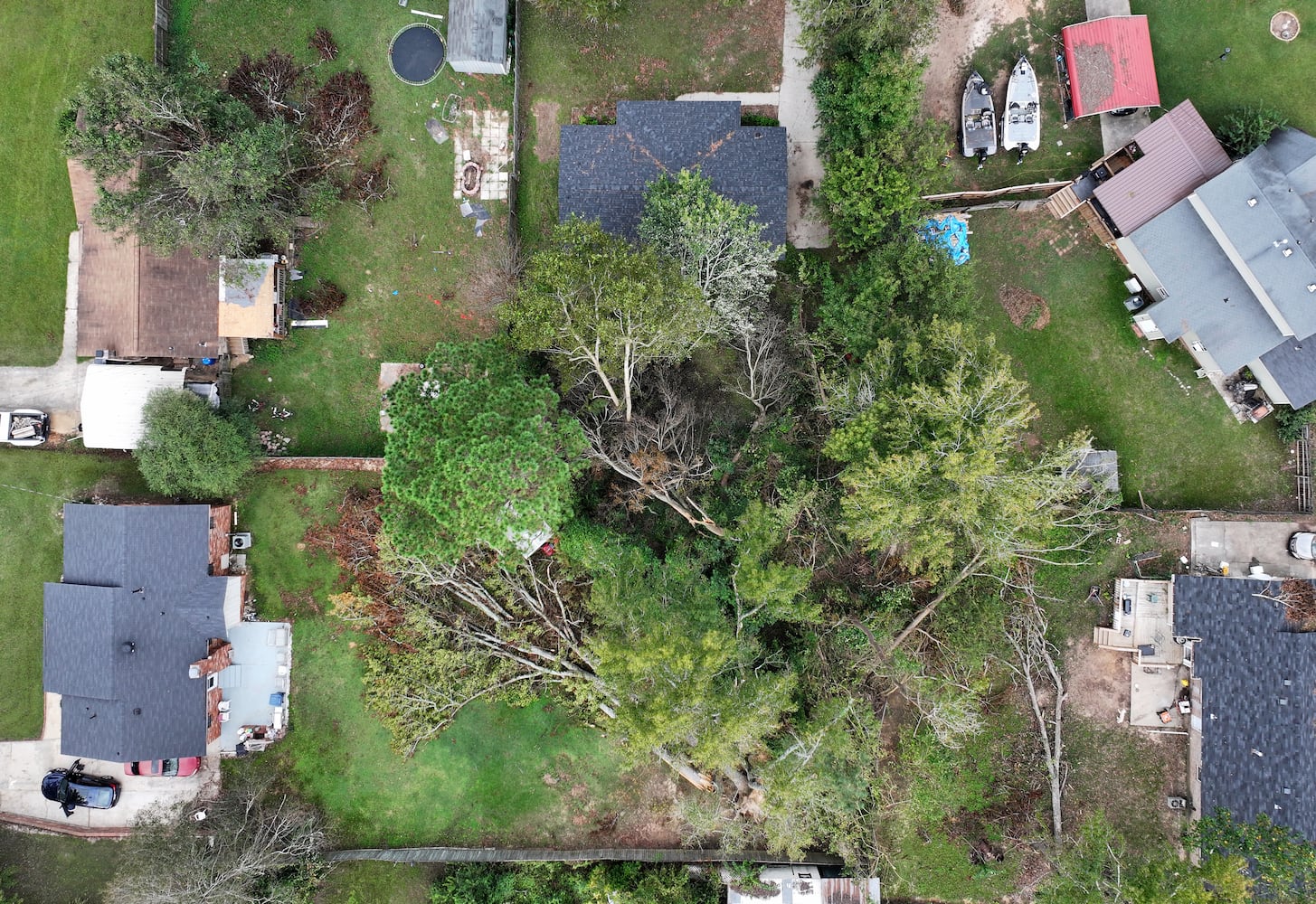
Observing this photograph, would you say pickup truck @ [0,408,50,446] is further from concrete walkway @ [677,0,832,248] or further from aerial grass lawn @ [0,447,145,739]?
A: concrete walkway @ [677,0,832,248]

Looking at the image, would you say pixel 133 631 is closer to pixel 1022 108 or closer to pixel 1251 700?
pixel 1022 108

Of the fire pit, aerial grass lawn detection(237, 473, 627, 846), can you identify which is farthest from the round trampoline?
the fire pit

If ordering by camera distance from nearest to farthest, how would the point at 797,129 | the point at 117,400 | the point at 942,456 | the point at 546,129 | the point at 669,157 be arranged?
the point at 942,456 → the point at 669,157 → the point at 117,400 → the point at 797,129 → the point at 546,129

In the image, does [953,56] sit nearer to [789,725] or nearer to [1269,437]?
[1269,437]

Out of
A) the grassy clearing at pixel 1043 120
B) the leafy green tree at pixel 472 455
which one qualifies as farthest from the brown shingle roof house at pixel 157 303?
the grassy clearing at pixel 1043 120

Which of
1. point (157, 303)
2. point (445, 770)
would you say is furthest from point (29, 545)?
point (445, 770)

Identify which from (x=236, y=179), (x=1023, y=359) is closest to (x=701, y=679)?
Answer: (x=1023, y=359)

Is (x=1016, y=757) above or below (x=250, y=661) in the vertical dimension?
below
